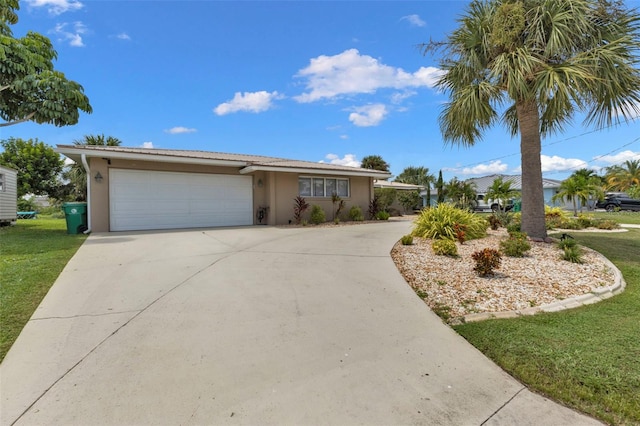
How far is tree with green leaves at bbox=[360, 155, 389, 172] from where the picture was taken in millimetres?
32438

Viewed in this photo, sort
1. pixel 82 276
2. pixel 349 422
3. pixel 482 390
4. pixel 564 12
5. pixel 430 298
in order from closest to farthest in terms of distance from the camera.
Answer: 1. pixel 349 422
2. pixel 482 390
3. pixel 430 298
4. pixel 82 276
5. pixel 564 12

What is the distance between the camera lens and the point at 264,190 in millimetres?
14203

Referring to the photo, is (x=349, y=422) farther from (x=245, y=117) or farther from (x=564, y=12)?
(x=245, y=117)

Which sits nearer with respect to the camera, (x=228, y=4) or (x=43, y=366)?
(x=43, y=366)

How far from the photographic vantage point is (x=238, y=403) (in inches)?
83.1

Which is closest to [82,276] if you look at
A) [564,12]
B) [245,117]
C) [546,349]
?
[546,349]

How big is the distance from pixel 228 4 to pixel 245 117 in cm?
860

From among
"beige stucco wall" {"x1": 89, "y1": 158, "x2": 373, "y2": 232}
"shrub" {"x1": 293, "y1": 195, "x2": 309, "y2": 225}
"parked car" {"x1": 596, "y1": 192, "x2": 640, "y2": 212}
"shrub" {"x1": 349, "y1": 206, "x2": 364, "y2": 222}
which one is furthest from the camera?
"parked car" {"x1": 596, "y1": 192, "x2": 640, "y2": 212}

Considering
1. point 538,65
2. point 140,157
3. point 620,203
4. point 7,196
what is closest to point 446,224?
point 538,65

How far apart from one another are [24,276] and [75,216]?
Result: 6987 mm

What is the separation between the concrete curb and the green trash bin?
12.4 m

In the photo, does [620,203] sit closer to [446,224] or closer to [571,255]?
[446,224]

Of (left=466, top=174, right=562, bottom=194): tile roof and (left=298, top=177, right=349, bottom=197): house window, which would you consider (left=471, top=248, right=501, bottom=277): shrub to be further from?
(left=466, top=174, right=562, bottom=194): tile roof

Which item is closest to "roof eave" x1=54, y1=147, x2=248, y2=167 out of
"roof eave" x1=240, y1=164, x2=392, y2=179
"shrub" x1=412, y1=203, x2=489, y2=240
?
"roof eave" x1=240, y1=164, x2=392, y2=179
